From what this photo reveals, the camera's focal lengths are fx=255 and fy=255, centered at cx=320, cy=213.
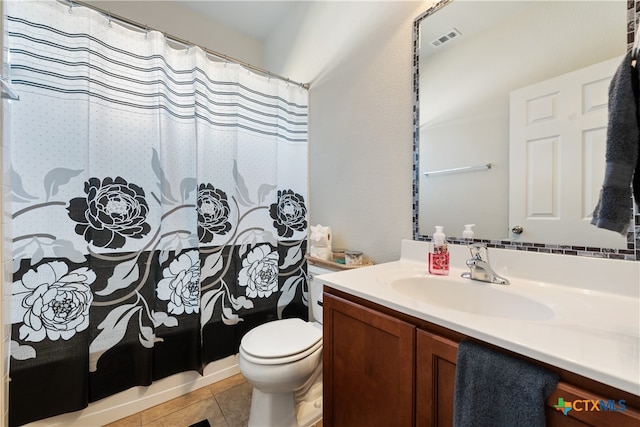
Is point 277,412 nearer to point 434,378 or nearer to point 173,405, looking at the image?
point 173,405

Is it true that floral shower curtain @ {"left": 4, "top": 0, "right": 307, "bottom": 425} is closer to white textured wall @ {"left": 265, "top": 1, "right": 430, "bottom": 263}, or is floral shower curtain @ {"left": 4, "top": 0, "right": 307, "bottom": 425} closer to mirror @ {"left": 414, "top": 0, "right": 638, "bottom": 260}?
white textured wall @ {"left": 265, "top": 1, "right": 430, "bottom": 263}

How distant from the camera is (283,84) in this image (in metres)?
1.79

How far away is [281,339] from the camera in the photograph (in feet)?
4.02

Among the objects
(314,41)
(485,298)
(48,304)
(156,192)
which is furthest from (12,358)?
(314,41)

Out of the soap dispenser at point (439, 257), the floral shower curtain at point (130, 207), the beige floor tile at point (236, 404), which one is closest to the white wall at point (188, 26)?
the floral shower curtain at point (130, 207)

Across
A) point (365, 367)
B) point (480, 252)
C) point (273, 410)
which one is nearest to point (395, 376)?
point (365, 367)

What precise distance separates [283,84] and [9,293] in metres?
1.75

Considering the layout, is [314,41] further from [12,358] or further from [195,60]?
[12,358]

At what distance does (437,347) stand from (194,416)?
1422mm

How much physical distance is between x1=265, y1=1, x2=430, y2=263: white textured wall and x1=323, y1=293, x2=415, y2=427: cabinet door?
1.86ft

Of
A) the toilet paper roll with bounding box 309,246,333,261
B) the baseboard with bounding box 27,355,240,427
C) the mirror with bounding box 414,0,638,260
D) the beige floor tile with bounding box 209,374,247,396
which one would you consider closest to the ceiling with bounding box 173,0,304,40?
the mirror with bounding box 414,0,638,260

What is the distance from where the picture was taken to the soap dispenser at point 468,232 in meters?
1.03

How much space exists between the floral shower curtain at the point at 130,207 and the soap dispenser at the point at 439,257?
3.34 feet

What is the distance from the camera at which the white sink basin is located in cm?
76
